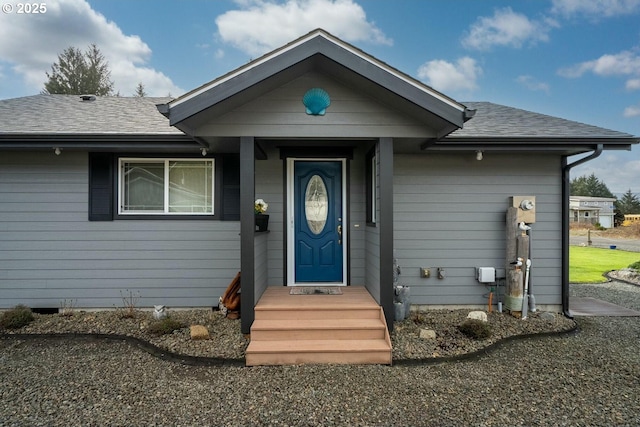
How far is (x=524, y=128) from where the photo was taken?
4918mm

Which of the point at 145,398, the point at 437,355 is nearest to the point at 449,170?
the point at 437,355

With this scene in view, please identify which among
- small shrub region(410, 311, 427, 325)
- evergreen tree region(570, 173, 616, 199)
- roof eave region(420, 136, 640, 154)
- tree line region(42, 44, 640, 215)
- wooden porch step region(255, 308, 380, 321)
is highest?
tree line region(42, 44, 640, 215)

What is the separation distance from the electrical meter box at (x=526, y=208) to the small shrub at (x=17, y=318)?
7.04 meters

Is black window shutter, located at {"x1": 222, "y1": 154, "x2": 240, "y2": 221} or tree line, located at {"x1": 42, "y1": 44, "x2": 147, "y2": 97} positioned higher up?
tree line, located at {"x1": 42, "y1": 44, "x2": 147, "y2": 97}

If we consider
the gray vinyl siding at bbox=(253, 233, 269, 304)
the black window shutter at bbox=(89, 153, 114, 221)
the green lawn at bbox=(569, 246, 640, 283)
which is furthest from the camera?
the green lawn at bbox=(569, 246, 640, 283)

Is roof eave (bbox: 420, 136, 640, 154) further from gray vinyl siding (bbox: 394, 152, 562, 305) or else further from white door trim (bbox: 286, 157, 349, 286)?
white door trim (bbox: 286, 157, 349, 286)

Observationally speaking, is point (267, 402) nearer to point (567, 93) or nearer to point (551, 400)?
point (551, 400)

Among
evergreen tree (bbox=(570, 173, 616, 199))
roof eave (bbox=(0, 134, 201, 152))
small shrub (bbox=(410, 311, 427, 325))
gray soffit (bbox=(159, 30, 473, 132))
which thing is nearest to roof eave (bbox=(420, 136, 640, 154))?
gray soffit (bbox=(159, 30, 473, 132))

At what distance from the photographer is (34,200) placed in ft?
16.1

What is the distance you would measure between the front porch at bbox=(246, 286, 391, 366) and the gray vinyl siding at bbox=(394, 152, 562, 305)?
1.38 metres

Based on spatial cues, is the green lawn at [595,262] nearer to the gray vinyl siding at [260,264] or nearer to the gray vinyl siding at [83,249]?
the gray vinyl siding at [260,264]

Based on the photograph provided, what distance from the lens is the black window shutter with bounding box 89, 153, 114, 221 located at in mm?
4906

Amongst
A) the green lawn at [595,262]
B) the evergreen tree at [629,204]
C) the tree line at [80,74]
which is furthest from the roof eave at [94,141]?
the evergreen tree at [629,204]

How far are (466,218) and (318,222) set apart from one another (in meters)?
2.30
